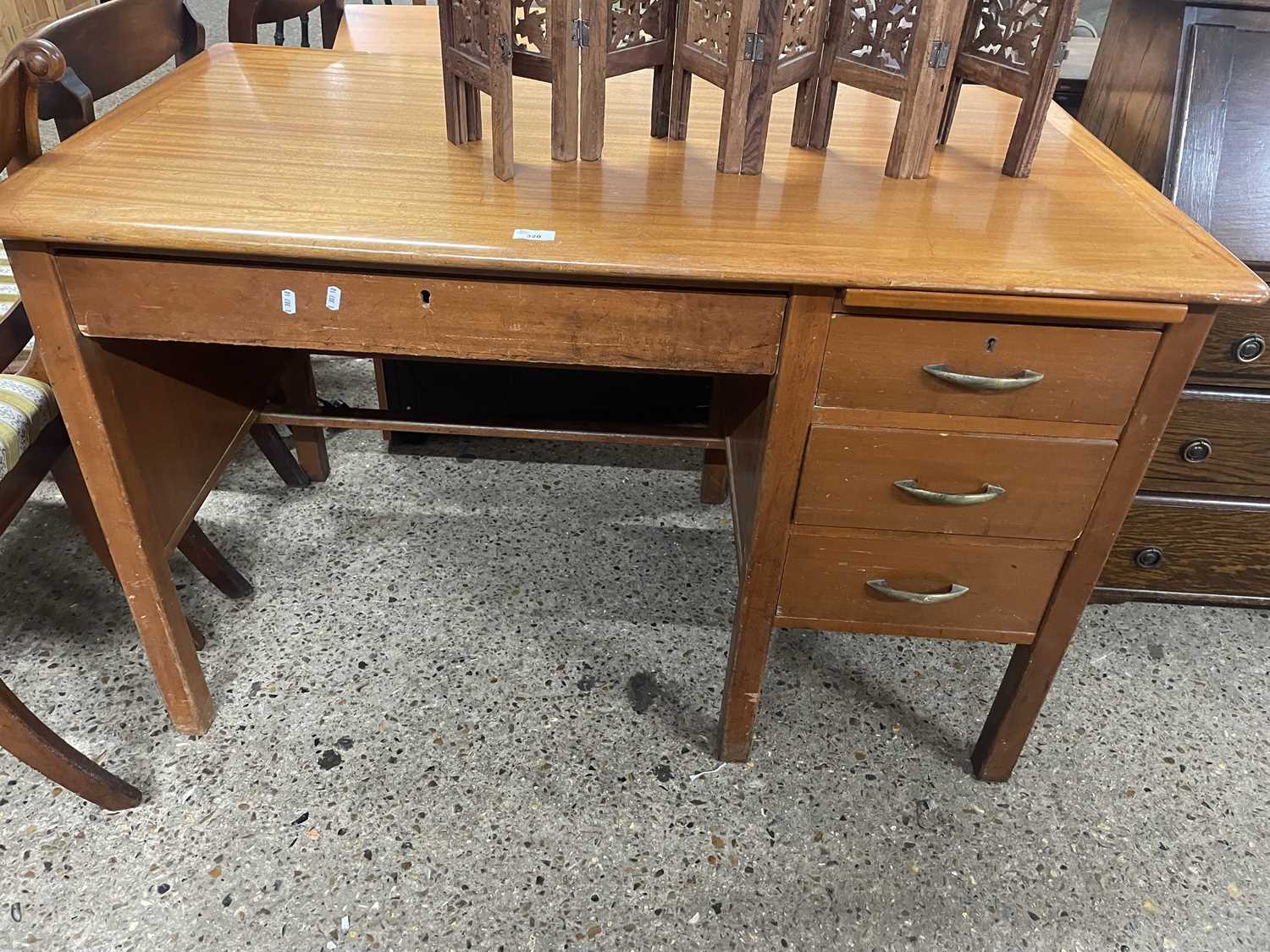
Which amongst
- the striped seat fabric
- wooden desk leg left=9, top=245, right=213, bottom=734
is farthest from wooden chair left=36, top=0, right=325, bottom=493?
the striped seat fabric

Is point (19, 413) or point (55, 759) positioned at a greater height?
point (19, 413)

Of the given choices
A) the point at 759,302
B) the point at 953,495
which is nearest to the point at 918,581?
the point at 953,495

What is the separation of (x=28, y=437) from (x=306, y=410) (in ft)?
1.69

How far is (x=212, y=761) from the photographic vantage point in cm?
145

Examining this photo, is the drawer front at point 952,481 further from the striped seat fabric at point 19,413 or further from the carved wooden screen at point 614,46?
the striped seat fabric at point 19,413

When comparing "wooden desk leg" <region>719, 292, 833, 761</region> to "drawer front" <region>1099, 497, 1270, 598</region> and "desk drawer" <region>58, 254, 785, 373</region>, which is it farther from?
"drawer front" <region>1099, 497, 1270, 598</region>

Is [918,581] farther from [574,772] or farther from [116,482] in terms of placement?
[116,482]

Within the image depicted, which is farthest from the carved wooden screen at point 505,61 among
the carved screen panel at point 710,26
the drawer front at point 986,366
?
the drawer front at point 986,366

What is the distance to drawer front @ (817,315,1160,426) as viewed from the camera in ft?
3.35

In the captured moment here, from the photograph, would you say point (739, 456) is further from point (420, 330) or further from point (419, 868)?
point (419, 868)

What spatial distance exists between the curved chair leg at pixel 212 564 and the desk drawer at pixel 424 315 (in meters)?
0.64

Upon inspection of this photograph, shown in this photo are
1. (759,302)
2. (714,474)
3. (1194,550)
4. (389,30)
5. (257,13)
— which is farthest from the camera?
(714,474)

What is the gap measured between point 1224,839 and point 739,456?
0.99 metres

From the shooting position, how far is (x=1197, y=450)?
5.11 feet
